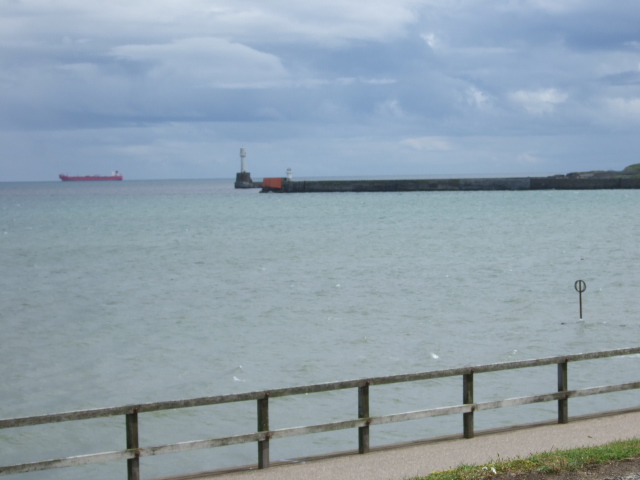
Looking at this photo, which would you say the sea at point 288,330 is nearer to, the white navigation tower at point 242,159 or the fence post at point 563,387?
the fence post at point 563,387

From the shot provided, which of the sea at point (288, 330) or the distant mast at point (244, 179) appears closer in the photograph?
the sea at point (288, 330)

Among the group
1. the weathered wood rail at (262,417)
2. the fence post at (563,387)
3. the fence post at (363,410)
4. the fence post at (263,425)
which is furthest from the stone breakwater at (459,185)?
the fence post at (263,425)

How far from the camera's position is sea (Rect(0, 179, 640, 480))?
15.0m

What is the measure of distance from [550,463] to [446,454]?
1438mm

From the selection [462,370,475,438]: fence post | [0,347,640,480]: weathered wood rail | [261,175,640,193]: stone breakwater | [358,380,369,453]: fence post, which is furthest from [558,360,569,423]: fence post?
[261,175,640,193]: stone breakwater

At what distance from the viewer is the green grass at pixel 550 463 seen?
26.3 feet

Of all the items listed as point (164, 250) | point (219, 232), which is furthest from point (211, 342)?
point (219, 232)

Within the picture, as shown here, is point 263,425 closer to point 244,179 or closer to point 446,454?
point 446,454

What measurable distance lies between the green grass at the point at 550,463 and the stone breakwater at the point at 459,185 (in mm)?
132747

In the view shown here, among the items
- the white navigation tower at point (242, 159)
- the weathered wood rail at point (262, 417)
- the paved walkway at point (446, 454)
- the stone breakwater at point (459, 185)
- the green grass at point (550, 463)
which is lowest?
the paved walkway at point (446, 454)

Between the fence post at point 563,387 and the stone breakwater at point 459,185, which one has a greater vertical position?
the stone breakwater at point 459,185

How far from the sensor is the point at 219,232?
236 feet

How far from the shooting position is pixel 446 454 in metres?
9.32

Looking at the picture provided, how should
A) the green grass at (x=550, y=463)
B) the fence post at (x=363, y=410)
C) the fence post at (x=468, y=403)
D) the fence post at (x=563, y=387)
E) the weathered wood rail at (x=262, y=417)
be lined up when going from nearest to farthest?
the green grass at (x=550, y=463)
the weathered wood rail at (x=262, y=417)
the fence post at (x=363, y=410)
the fence post at (x=468, y=403)
the fence post at (x=563, y=387)
